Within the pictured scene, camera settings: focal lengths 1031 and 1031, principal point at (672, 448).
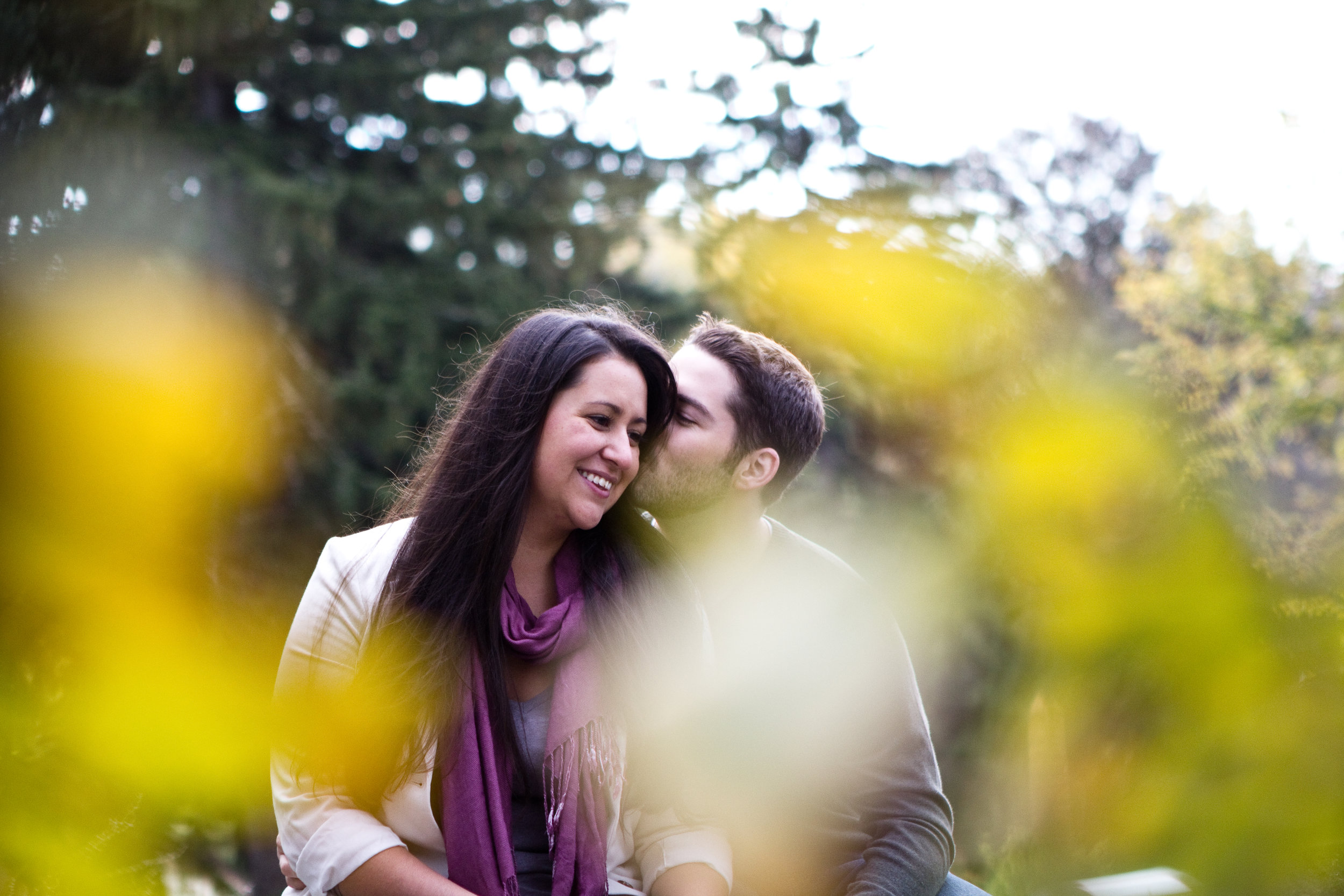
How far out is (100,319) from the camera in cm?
411

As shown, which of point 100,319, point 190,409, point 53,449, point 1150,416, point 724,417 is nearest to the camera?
point 724,417

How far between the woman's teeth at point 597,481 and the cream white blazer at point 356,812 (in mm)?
399

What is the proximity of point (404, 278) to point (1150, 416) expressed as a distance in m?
3.63

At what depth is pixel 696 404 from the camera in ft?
8.63

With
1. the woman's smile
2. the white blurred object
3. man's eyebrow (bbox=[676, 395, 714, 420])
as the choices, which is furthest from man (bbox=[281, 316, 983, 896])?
the white blurred object

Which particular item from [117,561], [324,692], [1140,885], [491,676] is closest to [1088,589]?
[1140,885]

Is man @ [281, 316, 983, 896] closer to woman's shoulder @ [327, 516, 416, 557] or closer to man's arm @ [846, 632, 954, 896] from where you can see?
man's arm @ [846, 632, 954, 896]

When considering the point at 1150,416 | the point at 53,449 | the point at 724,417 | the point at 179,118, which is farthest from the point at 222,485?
the point at 1150,416

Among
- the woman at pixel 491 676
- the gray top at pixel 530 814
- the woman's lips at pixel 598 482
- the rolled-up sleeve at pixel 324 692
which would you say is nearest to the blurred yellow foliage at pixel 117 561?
the rolled-up sleeve at pixel 324 692

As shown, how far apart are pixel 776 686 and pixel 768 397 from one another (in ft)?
2.45

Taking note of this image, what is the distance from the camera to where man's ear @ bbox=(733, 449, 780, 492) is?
261cm

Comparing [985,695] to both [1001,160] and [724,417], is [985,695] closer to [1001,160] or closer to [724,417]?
[724,417]

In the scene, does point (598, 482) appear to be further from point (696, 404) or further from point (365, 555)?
point (696, 404)

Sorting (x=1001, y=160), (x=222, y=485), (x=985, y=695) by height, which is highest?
(x=1001, y=160)
